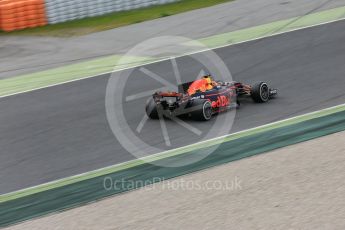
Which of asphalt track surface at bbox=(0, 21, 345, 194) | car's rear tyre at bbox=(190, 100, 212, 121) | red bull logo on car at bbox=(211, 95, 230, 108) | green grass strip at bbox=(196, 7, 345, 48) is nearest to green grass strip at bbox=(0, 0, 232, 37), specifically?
green grass strip at bbox=(196, 7, 345, 48)

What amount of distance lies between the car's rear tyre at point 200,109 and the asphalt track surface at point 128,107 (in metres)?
0.10

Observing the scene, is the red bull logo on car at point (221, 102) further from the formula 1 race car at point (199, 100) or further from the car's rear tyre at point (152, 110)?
the car's rear tyre at point (152, 110)

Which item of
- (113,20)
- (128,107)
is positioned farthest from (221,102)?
(113,20)

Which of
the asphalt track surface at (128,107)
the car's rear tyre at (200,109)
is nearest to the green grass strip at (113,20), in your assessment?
the asphalt track surface at (128,107)

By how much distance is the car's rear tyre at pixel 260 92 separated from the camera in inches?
436

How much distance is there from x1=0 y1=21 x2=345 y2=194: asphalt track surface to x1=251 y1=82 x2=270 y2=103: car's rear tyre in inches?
5.2

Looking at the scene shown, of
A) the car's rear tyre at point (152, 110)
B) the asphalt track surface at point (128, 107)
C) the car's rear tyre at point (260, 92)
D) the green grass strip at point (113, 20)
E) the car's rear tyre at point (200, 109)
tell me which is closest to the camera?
the asphalt track surface at point (128, 107)

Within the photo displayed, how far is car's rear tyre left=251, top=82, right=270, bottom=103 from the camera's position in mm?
11070

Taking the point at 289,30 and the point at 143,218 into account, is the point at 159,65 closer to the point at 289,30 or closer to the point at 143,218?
the point at 289,30

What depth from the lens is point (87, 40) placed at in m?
18.1

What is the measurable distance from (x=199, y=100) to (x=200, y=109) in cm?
13

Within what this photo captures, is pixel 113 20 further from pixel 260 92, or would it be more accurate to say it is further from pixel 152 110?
pixel 152 110

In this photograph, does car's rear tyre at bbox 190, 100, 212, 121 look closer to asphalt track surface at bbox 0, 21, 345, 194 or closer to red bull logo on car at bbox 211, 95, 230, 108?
asphalt track surface at bbox 0, 21, 345, 194

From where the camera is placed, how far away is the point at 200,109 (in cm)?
1031
